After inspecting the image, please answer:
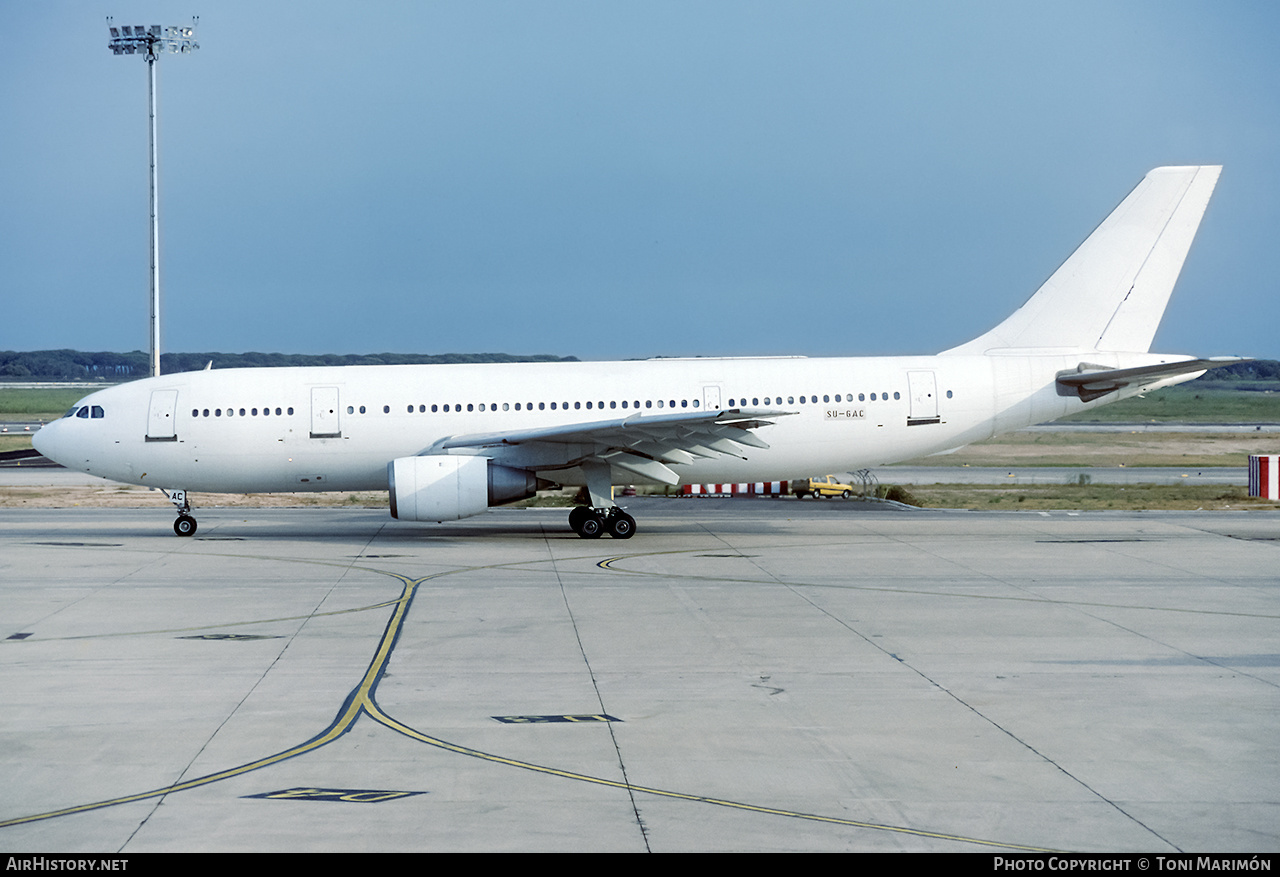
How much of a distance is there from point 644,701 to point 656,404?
49.3 feet

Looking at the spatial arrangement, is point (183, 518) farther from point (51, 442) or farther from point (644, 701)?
point (644, 701)

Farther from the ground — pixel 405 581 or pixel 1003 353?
pixel 1003 353

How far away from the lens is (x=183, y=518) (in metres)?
26.6

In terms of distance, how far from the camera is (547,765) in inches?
368

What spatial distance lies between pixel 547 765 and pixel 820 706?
10.3 feet

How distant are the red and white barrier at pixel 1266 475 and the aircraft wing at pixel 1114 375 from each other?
29.8ft

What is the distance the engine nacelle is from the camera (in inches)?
934

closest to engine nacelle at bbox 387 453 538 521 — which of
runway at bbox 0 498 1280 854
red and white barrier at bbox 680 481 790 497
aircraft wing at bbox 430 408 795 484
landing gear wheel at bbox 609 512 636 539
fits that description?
aircraft wing at bbox 430 408 795 484

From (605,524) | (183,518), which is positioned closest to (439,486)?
(605,524)

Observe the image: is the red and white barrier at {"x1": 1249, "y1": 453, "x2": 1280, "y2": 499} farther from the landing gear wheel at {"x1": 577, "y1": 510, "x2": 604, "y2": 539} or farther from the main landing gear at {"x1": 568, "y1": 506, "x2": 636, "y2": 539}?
the landing gear wheel at {"x1": 577, "y1": 510, "x2": 604, "y2": 539}
